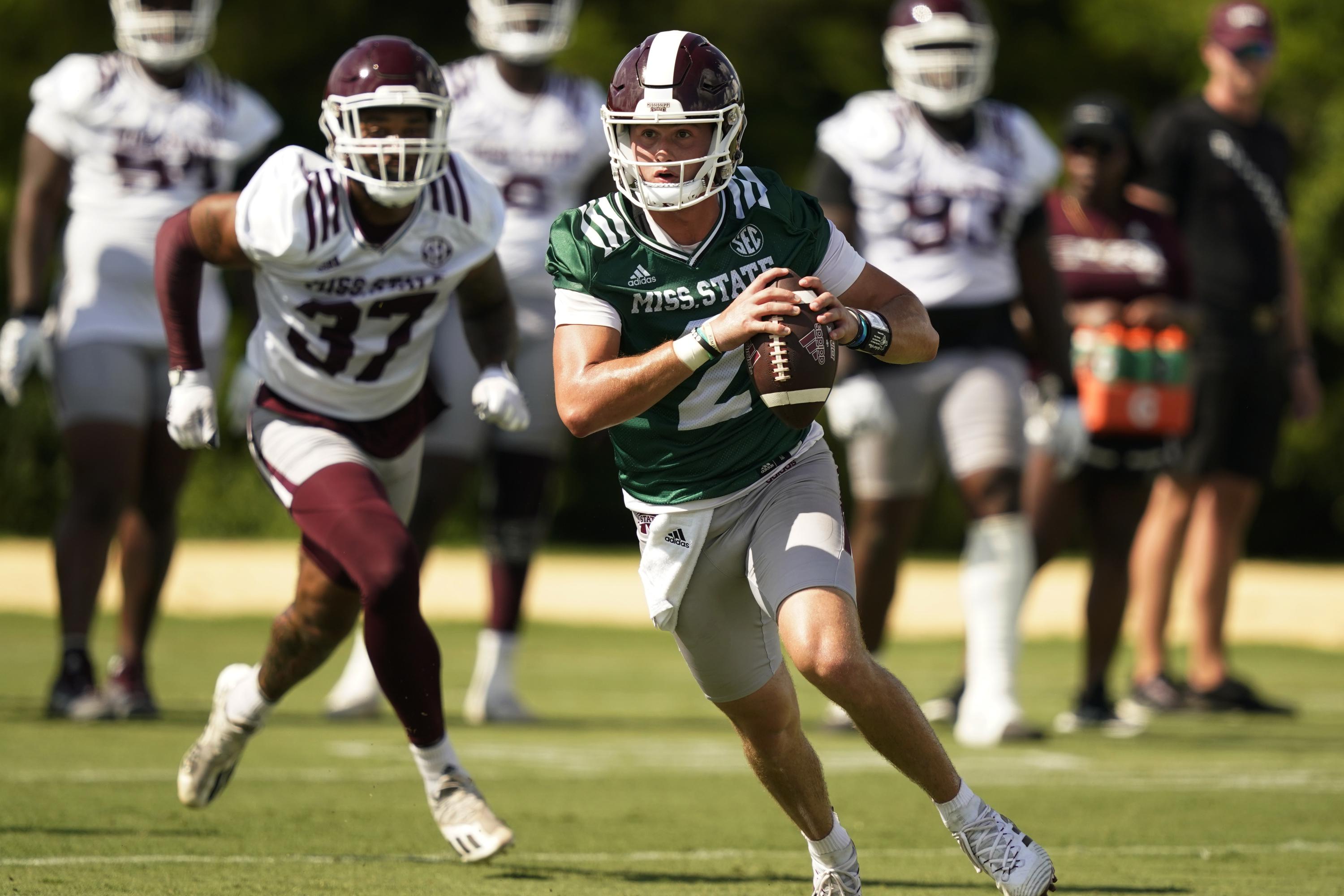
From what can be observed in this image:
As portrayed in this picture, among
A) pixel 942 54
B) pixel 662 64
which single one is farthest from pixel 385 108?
pixel 942 54

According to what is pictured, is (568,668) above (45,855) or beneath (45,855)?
beneath

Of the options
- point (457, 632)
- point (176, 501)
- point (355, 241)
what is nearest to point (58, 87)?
point (176, 501)

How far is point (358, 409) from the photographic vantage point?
529cm

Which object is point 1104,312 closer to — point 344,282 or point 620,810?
point 620,810

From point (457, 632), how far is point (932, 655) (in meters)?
2.88

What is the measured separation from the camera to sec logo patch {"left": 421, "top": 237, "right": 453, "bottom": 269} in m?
5.29

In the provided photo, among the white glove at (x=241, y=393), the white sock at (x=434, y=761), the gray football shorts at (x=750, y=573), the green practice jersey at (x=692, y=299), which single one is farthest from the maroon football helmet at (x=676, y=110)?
the white glove at (x=241, y=393)

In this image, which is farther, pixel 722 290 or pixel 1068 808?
pixel 1068 808

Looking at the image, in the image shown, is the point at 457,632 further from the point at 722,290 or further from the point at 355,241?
the point at 722,290

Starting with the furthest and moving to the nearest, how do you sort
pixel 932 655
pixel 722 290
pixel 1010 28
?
pixel 1010 28
pixel 932 655
pixel 722 290

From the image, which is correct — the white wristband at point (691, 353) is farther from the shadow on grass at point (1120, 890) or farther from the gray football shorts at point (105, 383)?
the gray football shorts at point (105, 383)

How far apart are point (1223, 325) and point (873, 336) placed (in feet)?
15.6

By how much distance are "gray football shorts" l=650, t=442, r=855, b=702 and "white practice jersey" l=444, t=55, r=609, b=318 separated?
3.35m

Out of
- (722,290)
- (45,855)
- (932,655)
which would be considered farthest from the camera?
(932,655)
